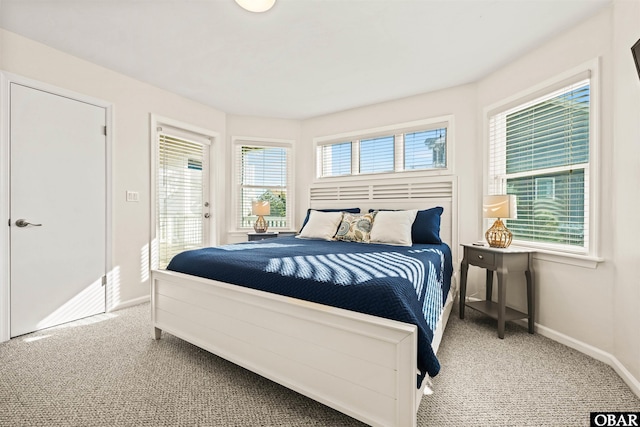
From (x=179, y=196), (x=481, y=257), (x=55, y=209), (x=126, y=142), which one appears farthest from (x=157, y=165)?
(x=481, y=257)

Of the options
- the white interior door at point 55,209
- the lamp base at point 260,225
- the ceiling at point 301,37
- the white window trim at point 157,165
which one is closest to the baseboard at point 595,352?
the ceiling at point 301,37

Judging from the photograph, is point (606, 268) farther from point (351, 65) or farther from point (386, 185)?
point (351, 65)

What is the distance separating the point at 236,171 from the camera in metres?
4.39

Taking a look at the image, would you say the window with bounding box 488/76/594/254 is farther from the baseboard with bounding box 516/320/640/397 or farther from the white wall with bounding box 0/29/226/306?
the white wall with bounding box 0/29/226/306

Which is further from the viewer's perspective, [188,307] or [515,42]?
[515,42]

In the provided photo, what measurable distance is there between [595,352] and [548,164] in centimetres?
149

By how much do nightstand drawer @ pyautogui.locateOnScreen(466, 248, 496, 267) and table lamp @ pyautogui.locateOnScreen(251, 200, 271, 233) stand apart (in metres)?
2.61

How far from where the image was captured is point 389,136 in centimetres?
387

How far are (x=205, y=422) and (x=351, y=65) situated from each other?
3.01 meters

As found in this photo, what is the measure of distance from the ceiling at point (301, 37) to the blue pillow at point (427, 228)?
58.5 inches

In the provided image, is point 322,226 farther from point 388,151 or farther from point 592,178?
point 592,178

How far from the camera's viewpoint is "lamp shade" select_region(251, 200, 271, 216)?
13.6 feet

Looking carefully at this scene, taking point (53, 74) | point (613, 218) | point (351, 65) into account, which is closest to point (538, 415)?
point (613, 218)

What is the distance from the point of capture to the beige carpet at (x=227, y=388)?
1460 millimetres
